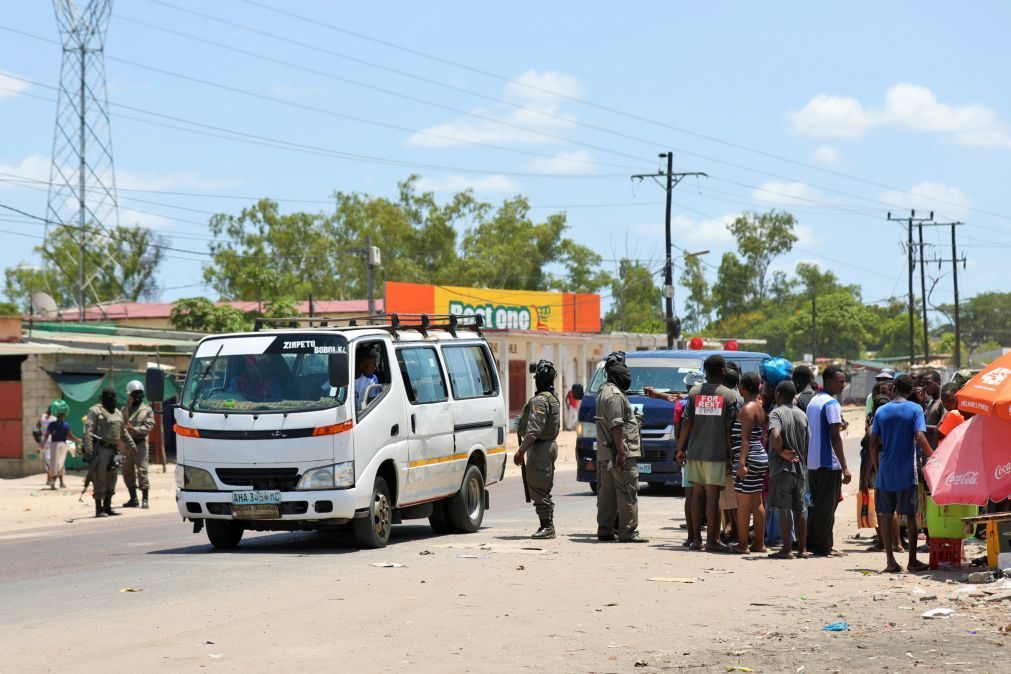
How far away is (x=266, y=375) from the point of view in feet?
41.7

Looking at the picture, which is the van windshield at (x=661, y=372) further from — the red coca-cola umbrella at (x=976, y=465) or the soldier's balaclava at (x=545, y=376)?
the red coca-cola umbrella at (x=976, y=465)

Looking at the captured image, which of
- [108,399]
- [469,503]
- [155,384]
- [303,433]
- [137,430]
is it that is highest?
[155,384]

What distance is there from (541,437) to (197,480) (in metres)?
3.46

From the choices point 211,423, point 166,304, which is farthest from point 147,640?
point 166,304

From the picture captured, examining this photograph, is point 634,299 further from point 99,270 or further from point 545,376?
point 545,376

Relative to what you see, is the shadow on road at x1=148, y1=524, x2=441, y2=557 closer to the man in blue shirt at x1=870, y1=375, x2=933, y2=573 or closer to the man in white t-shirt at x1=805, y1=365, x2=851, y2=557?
the man in white t-shirt at x1=805, y1=365, x2=851, y2=557

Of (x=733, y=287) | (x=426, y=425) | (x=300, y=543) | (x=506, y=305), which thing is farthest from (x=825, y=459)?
(x=733, y=287)

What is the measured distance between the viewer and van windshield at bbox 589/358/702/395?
66.0 ft

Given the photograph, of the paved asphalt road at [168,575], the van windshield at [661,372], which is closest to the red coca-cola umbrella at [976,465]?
the paved asphalt road at [168,575]

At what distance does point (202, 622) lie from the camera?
878 centimetres

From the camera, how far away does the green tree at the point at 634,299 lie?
88812mm

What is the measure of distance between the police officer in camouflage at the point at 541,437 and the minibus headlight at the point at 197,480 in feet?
10.1

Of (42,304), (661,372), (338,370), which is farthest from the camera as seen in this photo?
(42,304)

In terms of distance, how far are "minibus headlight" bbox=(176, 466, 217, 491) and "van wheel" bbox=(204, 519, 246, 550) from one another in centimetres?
67
